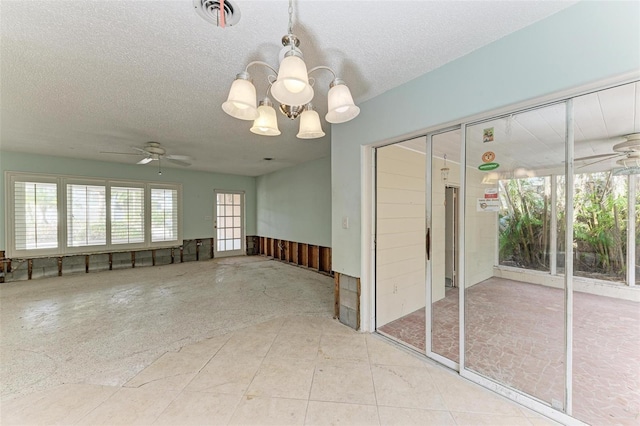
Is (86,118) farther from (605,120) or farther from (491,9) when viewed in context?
(605,120)

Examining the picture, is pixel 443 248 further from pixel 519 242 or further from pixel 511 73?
pixel 511 73

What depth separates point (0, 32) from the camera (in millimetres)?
1683

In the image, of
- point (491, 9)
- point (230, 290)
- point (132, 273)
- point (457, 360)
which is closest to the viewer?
point (491, 9)

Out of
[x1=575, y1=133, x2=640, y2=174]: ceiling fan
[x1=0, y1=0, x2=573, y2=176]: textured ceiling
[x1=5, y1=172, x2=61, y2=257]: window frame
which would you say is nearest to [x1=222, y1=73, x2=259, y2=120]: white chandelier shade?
[x1=0, y1=0, x2=573, y2=176]: textured ceiling

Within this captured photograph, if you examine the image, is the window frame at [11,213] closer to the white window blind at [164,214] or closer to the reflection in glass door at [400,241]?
the white window blind at [164,214]

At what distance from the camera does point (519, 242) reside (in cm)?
204

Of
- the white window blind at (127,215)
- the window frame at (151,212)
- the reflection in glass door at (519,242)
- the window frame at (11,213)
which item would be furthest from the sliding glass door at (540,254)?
the window frame at (11,213)

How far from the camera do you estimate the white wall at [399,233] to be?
296 cm

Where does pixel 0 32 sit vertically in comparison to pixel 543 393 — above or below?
above

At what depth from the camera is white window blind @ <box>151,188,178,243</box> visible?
655cm

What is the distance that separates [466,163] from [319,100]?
5.43ft

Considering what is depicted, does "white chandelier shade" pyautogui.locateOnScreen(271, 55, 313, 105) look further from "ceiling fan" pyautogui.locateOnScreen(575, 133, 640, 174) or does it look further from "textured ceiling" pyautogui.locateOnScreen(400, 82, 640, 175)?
"ceiling fan" pyautogui.locateOnScreen(575, 133, 640, 174)

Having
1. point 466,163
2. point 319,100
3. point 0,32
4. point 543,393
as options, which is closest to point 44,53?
point 0,32

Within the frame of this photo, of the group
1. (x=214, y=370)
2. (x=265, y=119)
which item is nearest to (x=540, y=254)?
(x=265, y=119)
